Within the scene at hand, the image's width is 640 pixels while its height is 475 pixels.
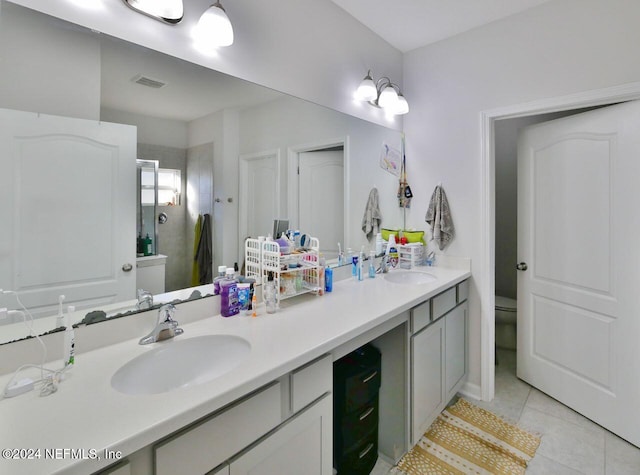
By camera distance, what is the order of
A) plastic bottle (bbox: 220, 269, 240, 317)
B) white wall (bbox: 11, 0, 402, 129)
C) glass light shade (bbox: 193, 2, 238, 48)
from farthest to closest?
plastic bottle (bbox: 220, 269, 240, 317)
glass light shade (bbox: 193, 2, 238, 48)
white wall (bbox: 11, 0, 402, 129)

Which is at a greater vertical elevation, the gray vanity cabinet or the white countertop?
the white countertop

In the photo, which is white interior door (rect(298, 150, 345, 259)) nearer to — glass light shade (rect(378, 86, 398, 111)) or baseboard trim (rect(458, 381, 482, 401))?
glass light shade (rect(378, 86, 398, 111))

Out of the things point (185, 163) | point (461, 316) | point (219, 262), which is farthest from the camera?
point (461, 316)

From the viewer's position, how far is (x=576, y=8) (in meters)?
1.87

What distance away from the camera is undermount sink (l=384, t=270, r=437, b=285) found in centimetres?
224

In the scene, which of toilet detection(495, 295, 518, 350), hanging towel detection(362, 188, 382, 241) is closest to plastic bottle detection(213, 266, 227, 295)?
hanging towel detection(362, 188, 382, 241)

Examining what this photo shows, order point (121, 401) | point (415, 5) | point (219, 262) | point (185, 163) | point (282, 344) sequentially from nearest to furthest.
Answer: point (121, 401) → point (282, 344) → point (185, 163) → point (219, 262) → point (415, 5)

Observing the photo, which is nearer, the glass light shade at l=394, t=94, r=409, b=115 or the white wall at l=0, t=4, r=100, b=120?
the white wall at l=0, t=4, r=100, b=120

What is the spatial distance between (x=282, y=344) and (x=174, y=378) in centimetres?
39

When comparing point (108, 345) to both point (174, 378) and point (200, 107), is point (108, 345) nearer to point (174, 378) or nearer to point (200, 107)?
point (174, 378)

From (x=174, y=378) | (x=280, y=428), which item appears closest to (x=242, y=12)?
(x=174, y=378)

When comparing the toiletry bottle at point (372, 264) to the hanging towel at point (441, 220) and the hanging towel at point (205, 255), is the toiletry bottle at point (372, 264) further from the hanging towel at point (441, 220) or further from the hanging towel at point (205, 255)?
the hanging towel at point (205, 255)

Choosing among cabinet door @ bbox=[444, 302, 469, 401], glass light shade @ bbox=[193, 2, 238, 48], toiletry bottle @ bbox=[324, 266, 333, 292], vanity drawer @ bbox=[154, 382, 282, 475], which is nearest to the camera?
vanity drawer @ bbox=[154, 382, 282, 475]

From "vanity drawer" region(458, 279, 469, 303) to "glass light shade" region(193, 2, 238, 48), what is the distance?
199cm
